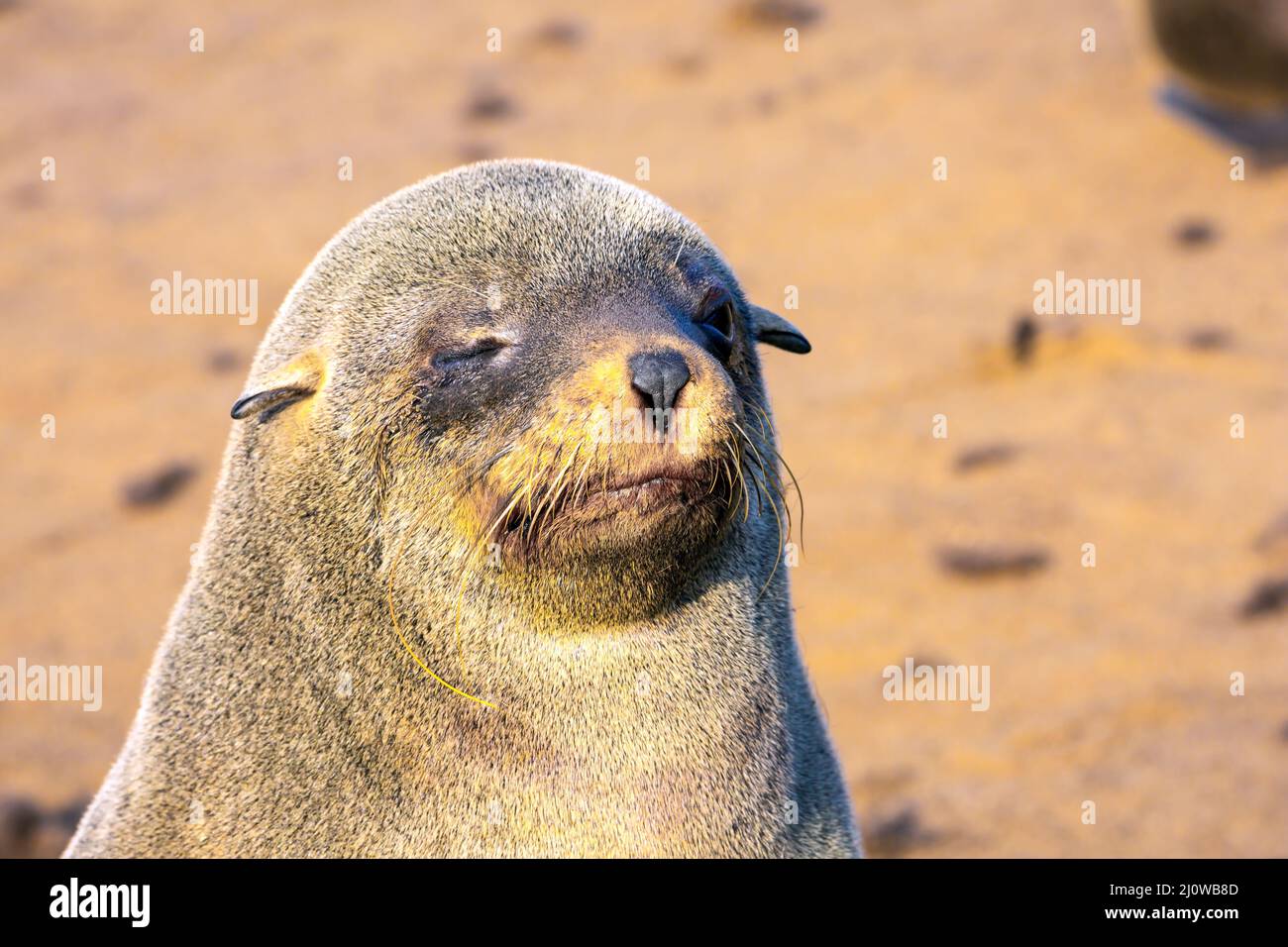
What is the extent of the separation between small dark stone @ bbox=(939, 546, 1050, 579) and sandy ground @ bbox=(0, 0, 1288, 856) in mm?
87

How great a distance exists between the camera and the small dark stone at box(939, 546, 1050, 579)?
1004 centimetres

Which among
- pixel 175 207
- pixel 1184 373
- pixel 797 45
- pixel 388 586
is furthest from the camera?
pixel 797 45

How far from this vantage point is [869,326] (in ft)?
43.2

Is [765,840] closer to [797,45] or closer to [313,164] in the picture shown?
[313,164]

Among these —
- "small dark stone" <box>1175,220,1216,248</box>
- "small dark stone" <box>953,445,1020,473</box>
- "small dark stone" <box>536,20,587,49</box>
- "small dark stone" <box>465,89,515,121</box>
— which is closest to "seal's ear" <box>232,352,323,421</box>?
Result: "small dark stone" <box>953,445,1020,473</box>

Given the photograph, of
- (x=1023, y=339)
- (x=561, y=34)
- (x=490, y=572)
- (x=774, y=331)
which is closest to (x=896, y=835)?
(x=774, y=331)

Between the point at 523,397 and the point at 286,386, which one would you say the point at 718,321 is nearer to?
the point at 523,397

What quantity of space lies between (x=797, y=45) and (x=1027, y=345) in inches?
300

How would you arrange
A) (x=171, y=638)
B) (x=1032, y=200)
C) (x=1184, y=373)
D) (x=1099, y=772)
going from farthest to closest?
1. (x=1032, y=200)
2. (x=1184, y=373)
3. (x=1099, y=772)
4. (x=171, y=638)

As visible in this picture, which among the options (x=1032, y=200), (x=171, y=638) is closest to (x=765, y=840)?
(x=171, y=638)

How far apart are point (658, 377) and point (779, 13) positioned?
17408 millimetres

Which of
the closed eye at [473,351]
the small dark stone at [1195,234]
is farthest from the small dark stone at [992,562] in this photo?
the closed eye at [473,351]

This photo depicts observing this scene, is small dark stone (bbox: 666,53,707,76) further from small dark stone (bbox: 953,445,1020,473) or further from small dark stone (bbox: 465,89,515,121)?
small dark stone (bbox: 953,445,1020,473)

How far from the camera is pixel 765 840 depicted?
3.51 m
